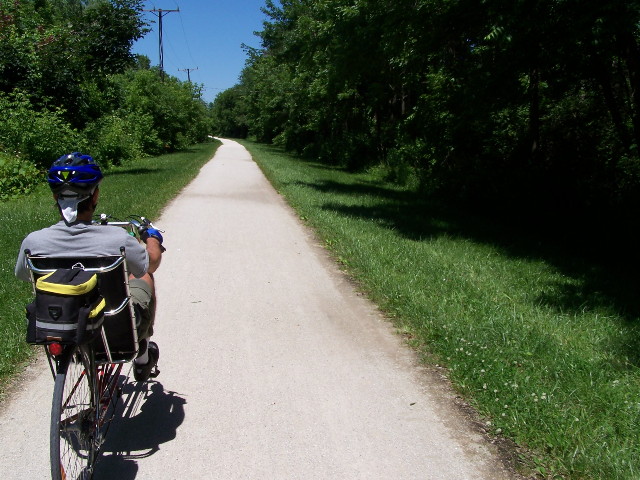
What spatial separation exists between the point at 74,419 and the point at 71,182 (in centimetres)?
114

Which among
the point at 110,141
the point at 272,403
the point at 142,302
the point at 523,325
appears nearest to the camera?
the point at 142,302

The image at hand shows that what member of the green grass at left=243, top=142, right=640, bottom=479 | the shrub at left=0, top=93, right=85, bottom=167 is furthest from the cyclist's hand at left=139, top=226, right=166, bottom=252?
the shrub at left=0, top=93, right=85, bottom=167

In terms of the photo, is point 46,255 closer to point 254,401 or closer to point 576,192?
point 254,401

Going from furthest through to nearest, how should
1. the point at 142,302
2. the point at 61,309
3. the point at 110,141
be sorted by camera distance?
the point at 110,141 < the point at 142,302 < the point at 61,309

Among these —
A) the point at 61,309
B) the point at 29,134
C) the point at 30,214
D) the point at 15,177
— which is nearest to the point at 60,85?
the point at 29,134

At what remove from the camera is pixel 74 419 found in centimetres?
274

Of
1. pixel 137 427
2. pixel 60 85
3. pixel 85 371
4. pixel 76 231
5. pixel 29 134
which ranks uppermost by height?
pixel 60 85

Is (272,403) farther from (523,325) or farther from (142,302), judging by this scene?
(523,325)

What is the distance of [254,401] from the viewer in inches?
157

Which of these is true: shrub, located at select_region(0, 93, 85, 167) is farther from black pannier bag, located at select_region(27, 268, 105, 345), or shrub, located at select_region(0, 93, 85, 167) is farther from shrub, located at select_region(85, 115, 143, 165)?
black pannier bag, located at select_region(27, 268, 105, 345)

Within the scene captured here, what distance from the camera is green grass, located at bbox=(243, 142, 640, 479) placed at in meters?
3.51

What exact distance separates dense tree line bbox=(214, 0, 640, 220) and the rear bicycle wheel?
739cm

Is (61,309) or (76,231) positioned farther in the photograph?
(76,231)

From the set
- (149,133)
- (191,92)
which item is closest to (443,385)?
(149,133)
